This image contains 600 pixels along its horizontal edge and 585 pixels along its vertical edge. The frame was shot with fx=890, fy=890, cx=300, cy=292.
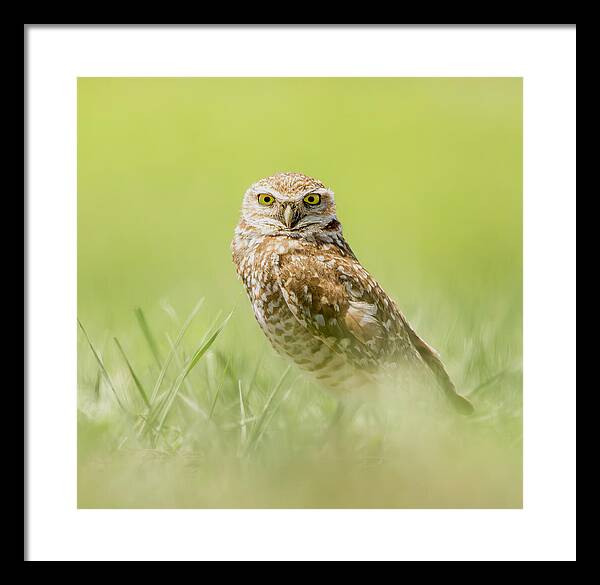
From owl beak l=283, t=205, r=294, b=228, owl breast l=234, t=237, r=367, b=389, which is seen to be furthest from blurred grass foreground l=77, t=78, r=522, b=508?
owl beak l=283, t=205, r=294, b=228

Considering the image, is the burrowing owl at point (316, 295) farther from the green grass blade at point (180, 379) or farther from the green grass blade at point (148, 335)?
the green grass blade at point (148, 335)

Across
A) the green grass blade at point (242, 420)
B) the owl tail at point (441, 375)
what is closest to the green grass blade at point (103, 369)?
the green grass blade at point (242, 420)

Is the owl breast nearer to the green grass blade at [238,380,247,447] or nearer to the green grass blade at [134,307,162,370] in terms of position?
the green grass blade at [238,380,247,447]

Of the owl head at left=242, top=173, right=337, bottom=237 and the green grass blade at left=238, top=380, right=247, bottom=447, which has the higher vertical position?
the owl head at left=242, top=173, right=337, bottom=237
